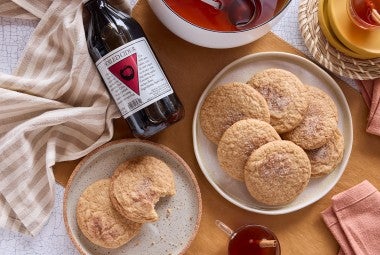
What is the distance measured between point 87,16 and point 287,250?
62 centimetres

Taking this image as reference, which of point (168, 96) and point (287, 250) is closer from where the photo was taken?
point (168, 96)

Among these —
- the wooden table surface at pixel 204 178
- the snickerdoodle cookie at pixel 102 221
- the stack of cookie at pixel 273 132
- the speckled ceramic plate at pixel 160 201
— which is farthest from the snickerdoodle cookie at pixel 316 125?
the snickerdoodle cookie at pixel 102 221

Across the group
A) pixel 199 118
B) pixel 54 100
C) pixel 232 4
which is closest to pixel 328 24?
pixel 232 4

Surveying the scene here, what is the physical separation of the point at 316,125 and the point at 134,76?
1.23 feet

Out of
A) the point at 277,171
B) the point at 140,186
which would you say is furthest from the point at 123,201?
the point at 277,171

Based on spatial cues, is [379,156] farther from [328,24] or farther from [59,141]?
[59,141]

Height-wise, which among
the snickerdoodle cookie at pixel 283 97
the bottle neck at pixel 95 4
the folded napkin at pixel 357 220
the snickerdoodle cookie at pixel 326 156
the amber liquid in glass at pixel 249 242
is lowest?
the folded napkin at pixel 357 220

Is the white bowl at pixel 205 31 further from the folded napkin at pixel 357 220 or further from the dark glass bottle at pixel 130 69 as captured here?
the folded napkin at pixel 357 220

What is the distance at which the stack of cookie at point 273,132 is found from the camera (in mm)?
1184

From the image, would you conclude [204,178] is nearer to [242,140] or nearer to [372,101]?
[242,140]

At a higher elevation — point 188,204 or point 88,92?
point 88,92

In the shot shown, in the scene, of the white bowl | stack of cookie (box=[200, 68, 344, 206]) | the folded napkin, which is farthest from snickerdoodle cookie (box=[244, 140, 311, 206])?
the white bowl

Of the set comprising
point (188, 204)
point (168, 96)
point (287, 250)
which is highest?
point (168, 96)

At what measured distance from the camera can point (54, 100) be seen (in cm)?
120
